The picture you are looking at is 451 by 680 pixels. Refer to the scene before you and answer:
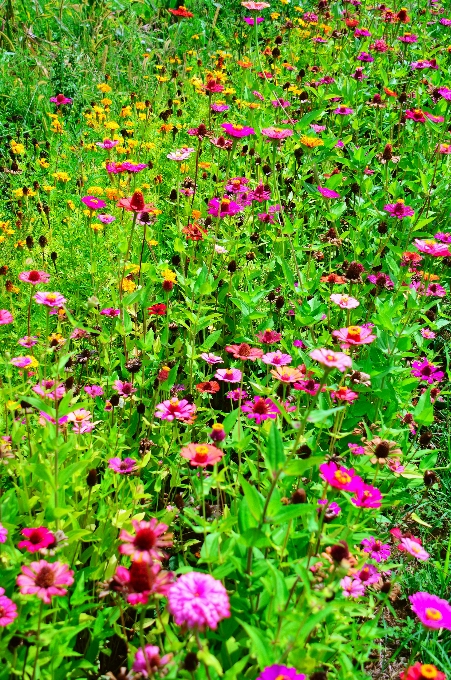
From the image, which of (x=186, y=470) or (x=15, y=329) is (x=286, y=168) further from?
(x=186, y=470)

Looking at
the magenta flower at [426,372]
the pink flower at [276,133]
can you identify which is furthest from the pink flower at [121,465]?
the pink flower at [276,133]

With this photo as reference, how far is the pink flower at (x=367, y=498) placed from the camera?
1.42m

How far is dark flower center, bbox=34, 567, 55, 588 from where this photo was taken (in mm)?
1226

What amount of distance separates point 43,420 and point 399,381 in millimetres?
1218

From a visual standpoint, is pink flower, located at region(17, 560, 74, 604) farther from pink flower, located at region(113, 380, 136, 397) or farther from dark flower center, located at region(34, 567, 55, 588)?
pink flower, located at region(113, 380, 136, 397)

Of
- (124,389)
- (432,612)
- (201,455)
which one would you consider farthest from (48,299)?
(432,612)

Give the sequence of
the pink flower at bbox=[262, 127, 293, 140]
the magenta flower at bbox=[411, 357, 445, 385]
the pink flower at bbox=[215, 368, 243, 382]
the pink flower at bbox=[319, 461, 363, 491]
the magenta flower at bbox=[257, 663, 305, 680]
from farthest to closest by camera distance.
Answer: the pink flower at bbox=[262, 127, 293, 140], the magenta flower at bbox=[411, 357, 445, 385], the pink flower at bbox=[215, 368, 243, 382], the pink flower at bbox=[319, 461, 363, 491], the magenta flower at bbox=[257, 663, 305, 680]

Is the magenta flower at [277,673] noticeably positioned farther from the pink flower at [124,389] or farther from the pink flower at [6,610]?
the pink flower at [124,389]

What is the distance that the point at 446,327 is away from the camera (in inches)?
124

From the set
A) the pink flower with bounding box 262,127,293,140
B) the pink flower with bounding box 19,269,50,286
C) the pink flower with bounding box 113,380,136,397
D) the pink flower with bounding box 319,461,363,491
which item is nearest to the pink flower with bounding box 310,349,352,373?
the pink flower with bounding box 319,461,363,491

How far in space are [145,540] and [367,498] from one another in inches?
21.2

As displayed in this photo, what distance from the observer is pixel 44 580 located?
1.23 m

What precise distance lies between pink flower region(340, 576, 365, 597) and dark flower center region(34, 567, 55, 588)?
0.65 metres

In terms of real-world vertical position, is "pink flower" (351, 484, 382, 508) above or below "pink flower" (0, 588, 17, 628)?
above
